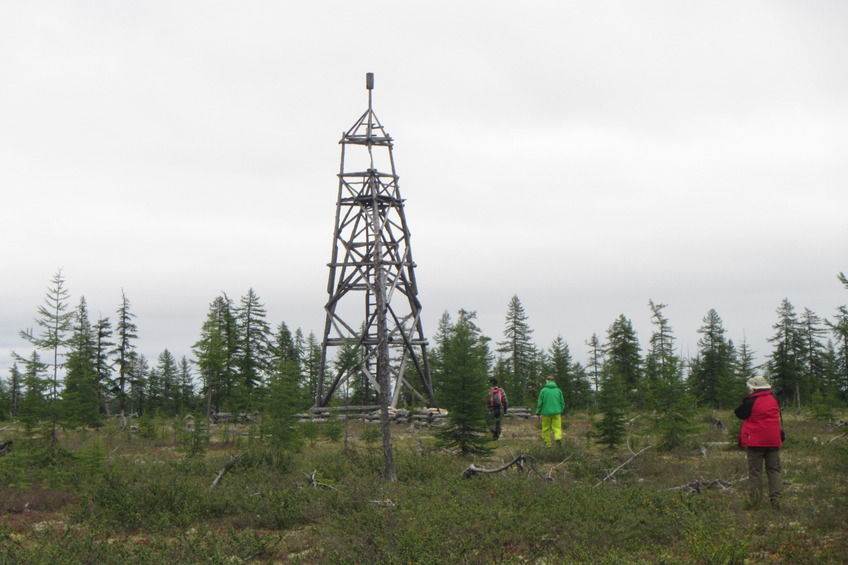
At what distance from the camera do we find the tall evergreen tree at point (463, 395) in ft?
54.1

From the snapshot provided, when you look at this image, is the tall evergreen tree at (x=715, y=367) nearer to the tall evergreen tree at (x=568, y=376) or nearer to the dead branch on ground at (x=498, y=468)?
the tall evergreen tree at (x=568, y=376)

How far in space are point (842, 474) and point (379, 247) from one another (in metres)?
17.3

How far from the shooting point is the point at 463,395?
1658 cm

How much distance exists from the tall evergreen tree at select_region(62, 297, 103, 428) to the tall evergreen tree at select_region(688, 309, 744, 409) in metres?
33.9

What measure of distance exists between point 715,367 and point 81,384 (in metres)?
38.3

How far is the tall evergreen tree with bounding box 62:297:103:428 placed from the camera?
1650 cm

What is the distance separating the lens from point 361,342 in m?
25.2

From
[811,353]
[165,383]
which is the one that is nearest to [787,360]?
[811,353]

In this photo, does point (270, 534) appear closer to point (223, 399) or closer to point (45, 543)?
point (45, 543)

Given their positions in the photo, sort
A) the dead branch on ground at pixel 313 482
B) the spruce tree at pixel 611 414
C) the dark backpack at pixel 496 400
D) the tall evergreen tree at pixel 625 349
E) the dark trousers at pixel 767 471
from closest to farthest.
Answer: the dark trousers at pixel 767 471, the dead branch on ground at pixel 313 482, the spruce tree at pixel 611 414, the dark backpack at pixel 496 400, the tall evergreen tree at pixel 625 349

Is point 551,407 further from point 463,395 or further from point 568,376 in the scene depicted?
point 568,376

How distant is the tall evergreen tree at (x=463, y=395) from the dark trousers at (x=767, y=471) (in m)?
6.84

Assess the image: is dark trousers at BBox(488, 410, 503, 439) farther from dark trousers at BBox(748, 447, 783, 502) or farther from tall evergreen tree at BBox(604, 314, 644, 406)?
tall evergreen tree at BBox(604, 314, 644, 406)

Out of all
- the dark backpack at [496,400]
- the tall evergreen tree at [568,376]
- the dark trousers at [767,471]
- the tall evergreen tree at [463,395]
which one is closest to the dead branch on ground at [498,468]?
the tall evergreen tree at [463,395]
